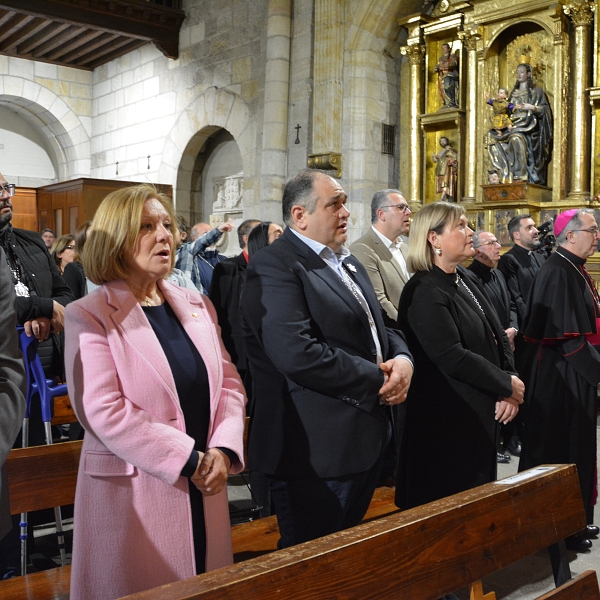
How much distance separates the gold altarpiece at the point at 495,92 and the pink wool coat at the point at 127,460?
6534mm

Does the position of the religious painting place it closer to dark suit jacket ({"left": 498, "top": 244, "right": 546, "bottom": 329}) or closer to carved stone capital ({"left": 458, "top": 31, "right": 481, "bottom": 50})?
dark suit jacket ({"left": 498, "top": 244, "right": 546, "bottom": 329})

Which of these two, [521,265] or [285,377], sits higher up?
[521,265]

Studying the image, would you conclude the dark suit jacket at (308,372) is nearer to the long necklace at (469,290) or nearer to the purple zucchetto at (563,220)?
the long necklace at (469,290)

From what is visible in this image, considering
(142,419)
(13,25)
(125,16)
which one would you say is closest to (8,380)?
(142,419)

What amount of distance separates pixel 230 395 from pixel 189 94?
10.7 metres

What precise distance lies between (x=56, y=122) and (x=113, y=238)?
14082 millimetres

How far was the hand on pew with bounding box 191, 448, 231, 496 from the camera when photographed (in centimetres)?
177

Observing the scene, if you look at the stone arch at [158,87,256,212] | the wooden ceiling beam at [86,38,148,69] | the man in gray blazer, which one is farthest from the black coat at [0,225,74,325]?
the wooden ceiling beam at [86,38,148,69]

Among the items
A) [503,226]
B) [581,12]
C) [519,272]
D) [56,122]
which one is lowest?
[519,272]

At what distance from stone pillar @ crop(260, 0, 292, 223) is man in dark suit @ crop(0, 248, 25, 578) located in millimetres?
8083

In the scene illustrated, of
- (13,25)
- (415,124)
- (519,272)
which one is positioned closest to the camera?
(519,272)

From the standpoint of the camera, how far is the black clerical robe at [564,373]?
3.37m

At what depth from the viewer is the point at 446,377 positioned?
273 cm

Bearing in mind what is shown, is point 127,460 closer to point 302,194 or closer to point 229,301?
point 302,194
